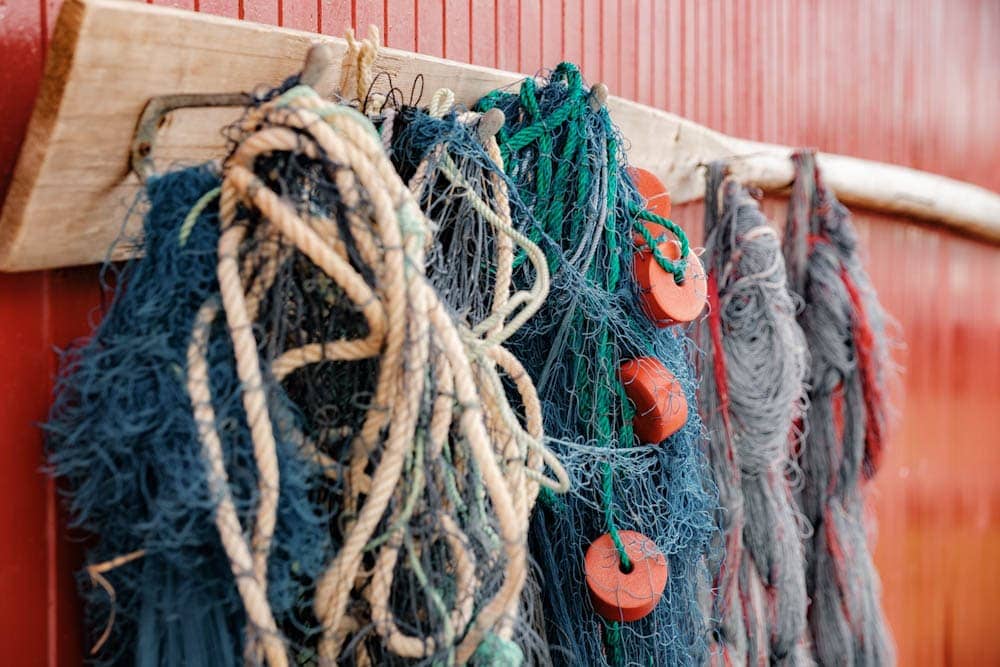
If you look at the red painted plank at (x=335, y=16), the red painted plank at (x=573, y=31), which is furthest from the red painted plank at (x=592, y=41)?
the red painted plank at (x=335, y=16)

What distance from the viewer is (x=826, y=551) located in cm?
332

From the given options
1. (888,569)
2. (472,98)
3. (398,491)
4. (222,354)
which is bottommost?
(888,569)

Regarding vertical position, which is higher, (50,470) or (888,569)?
(50,470)

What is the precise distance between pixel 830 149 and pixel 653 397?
9.10 ft

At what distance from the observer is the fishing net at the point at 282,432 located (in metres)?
1.30

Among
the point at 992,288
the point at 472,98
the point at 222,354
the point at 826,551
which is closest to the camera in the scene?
the point at 222,354

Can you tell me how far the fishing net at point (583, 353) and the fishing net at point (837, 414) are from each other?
1386 millimetres

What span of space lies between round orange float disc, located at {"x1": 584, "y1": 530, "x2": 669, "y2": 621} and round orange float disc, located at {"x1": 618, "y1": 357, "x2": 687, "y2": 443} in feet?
0.71

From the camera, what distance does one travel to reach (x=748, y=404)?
9.41ft

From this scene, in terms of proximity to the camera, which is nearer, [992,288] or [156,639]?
[156,639]

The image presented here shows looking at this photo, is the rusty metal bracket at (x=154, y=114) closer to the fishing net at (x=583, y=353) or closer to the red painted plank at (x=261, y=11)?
the red painted plank at (x=261, y=11)

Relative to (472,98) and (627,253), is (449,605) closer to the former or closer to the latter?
(627,253)

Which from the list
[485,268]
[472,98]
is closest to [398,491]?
[485,268]

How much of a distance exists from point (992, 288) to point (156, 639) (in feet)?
18.5
